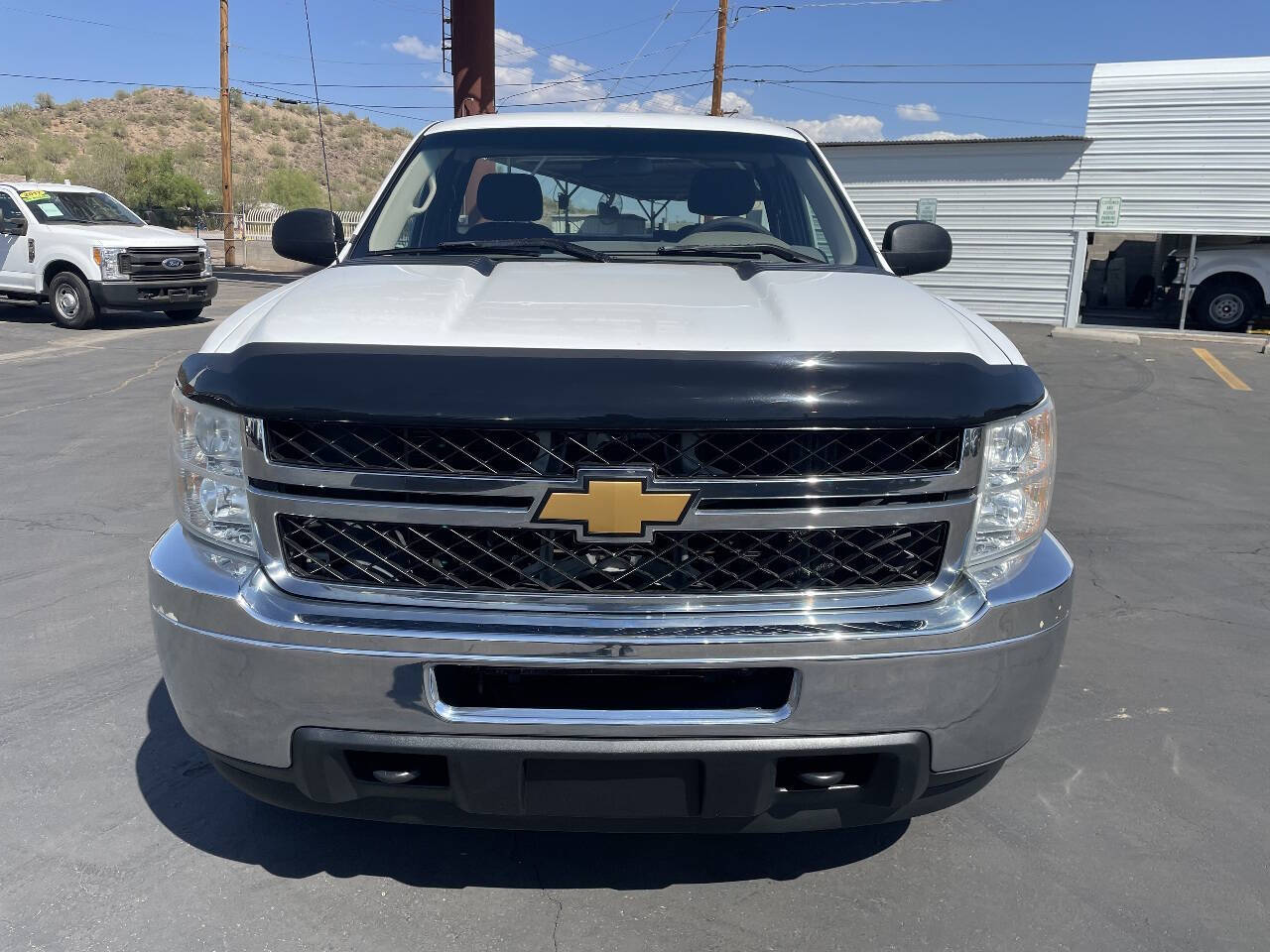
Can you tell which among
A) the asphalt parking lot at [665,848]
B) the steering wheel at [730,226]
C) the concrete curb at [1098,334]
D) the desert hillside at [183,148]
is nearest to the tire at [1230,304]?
the concrete curb at [1098,334]

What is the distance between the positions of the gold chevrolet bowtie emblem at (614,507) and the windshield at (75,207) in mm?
14829

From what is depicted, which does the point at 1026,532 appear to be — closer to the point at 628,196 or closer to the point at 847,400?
the point at 847,400

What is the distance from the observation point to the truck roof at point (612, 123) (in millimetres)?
3832

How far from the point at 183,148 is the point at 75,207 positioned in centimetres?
5288

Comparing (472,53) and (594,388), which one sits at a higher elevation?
(472,53)

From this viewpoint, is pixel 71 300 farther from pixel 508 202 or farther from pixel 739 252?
pixel 739 252

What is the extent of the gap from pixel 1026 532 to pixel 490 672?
1195 mm

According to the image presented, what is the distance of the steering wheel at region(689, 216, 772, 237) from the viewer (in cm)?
352

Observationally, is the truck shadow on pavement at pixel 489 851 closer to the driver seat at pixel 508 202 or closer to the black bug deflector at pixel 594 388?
the black bug deflector at pixel 594 388

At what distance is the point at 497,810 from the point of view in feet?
6.61

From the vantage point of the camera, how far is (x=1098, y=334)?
16391mm

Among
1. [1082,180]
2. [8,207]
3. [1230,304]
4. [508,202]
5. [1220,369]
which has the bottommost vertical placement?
[1220,369]

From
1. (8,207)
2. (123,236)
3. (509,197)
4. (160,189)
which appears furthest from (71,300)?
(160,189)

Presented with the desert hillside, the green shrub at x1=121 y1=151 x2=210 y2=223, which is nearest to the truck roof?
the green shrub at x1=121 y1=151 x2=210 y2=223
